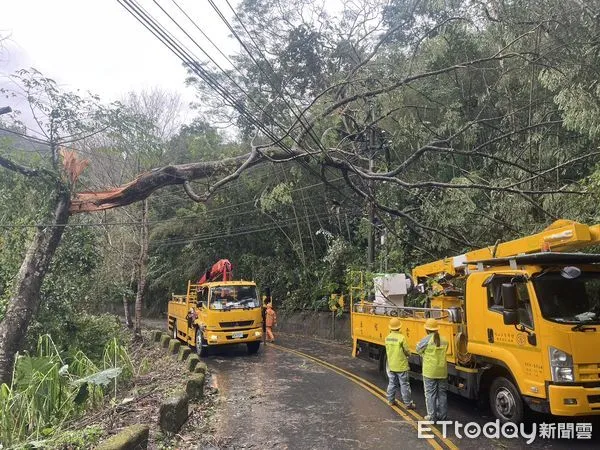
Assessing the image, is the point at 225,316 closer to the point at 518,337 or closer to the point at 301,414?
the point at 301,414

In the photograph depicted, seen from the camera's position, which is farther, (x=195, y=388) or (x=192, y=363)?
(x=192, y=363)

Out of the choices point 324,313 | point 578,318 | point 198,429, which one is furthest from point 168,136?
point 578,318

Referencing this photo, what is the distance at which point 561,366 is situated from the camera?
5938 millimetres

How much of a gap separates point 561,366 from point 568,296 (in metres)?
1.09

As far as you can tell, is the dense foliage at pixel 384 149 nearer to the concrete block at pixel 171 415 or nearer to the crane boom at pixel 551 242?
the crane boom at pixel 551 242

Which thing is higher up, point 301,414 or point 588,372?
point 588,372

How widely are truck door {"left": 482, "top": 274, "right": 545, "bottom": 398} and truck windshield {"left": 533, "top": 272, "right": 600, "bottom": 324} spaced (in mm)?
161

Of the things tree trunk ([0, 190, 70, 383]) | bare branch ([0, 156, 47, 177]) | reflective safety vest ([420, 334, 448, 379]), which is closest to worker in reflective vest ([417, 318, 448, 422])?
reflective safety vest ([420, 334, 448, 379])

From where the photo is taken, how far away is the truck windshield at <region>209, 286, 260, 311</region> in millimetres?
15133

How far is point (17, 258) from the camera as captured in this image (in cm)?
1420

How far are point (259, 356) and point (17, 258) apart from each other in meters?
7.64

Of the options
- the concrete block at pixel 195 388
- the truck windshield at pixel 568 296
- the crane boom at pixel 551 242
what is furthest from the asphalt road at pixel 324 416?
the crane boom at pixel 551 242

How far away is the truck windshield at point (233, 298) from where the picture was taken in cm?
1513

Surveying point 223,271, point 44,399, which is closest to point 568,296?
point 44,399
